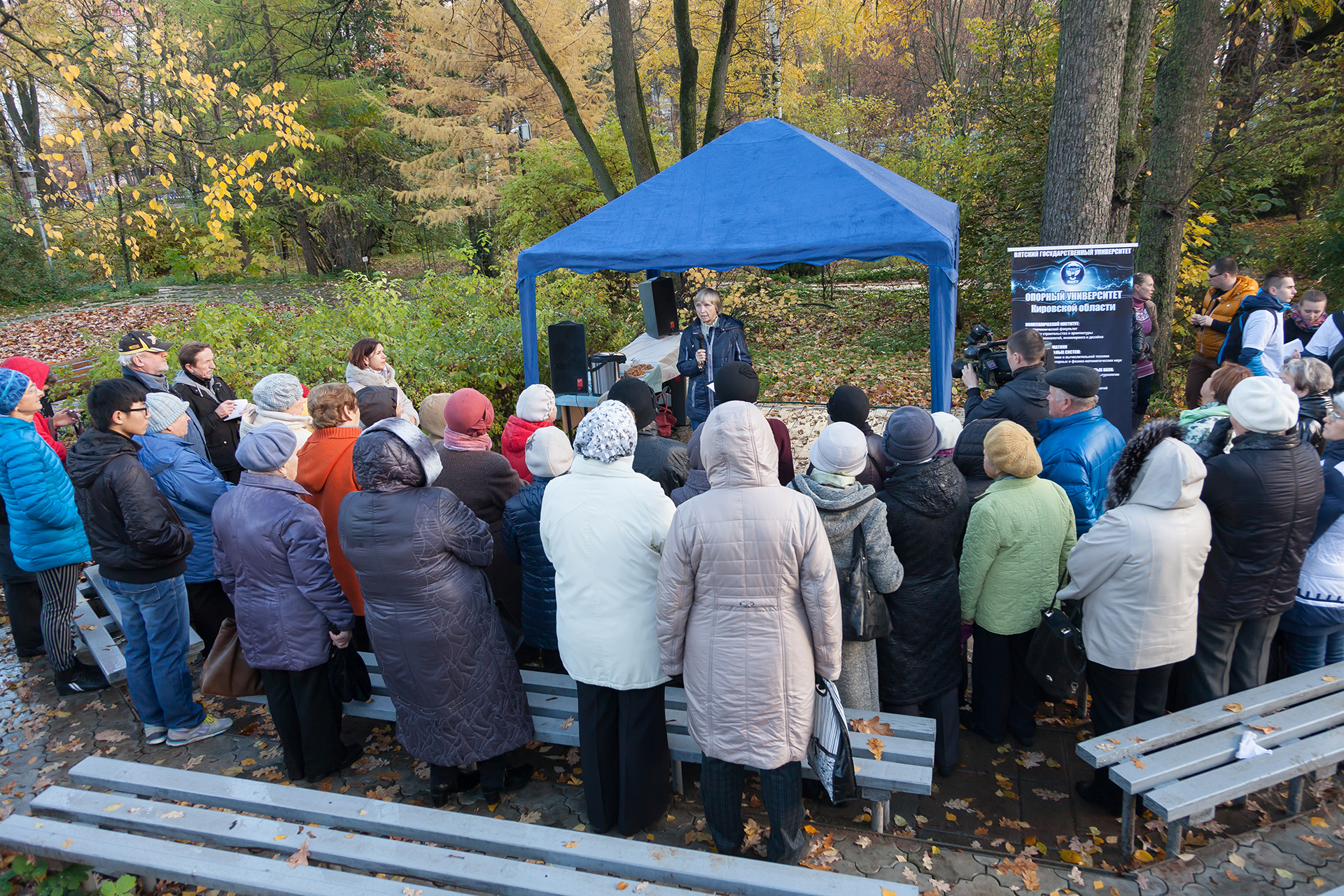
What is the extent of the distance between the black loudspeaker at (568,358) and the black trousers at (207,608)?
3.73m

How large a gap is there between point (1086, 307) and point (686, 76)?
7.01m

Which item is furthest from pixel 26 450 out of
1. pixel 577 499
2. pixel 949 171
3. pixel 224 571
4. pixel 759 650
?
pixel 949 171

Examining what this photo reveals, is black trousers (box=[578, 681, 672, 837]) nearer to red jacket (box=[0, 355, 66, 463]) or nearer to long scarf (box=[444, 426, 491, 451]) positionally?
long scarf (box=[444, 426, 491, 451])

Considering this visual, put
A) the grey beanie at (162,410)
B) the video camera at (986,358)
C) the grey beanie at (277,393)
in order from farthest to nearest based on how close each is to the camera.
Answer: the video camera at (986,358) → the grey beanie at (277,393) → the grey beanie at (162,410)

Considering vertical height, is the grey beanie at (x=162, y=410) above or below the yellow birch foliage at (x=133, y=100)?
below

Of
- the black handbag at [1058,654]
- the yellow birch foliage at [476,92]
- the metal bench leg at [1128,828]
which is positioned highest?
the yellow birch foliage at [476,92]

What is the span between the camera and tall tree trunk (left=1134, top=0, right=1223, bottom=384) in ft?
24.9

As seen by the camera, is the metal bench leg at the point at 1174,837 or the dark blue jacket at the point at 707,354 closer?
the metal bench leg at the point at 1174,837

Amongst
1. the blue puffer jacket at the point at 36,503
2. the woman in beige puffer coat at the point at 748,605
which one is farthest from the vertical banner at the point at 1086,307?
the blue puffer jacket at the point at 36,503

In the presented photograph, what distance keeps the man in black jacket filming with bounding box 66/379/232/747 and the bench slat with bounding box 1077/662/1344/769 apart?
3.86 m

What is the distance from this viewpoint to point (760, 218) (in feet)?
19.7

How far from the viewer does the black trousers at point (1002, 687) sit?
3.21 m

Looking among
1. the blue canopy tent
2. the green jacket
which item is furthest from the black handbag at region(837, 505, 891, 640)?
the blue canopy tent

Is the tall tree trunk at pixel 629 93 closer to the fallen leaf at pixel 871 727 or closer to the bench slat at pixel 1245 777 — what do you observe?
the fallen leaf at pixel 871 727
